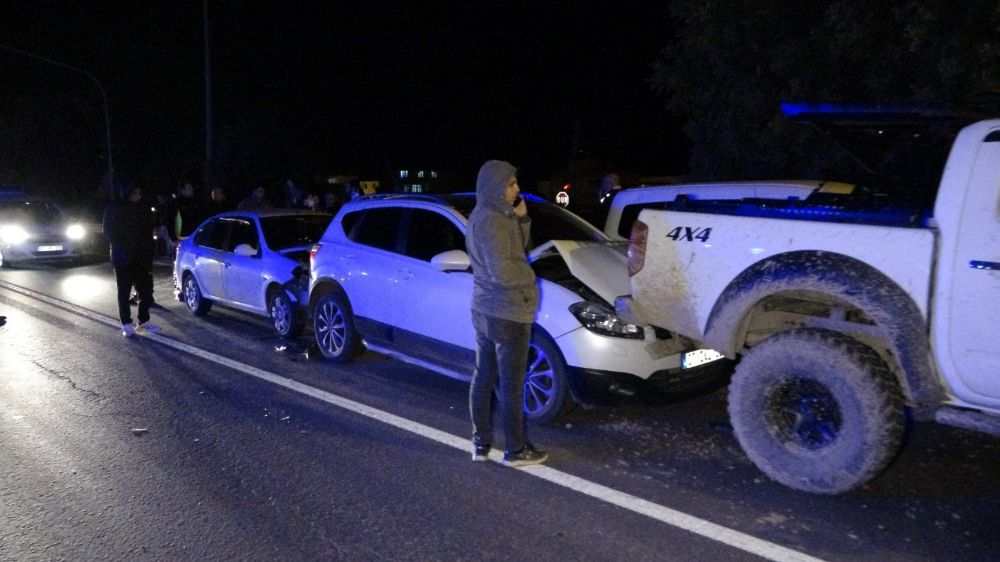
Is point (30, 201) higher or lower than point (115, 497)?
higher

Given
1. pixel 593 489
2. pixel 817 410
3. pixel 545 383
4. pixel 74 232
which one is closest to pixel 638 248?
pixel 545 383

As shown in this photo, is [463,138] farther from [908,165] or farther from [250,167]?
[908,165]

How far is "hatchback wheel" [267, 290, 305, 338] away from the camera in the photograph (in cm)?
848

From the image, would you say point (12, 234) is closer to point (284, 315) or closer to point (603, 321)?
Answer: point (284, 315)

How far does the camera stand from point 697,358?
5.55m

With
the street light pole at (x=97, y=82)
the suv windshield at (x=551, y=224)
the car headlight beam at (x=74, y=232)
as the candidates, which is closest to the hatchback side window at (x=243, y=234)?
the suv windshield at (x=551, y=224)

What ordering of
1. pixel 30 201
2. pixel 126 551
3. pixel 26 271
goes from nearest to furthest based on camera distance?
pixel 126 551, pixel 26 271, pixel 30 201

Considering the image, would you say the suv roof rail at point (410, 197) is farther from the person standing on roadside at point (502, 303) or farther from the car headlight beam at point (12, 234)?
the car headlight beam at point (12, 234)

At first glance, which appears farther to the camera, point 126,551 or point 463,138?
point 463,138

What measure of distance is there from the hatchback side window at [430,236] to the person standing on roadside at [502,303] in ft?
5.52

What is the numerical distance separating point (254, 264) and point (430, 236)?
3.34 meters

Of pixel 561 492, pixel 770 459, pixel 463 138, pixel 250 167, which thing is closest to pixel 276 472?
pixel 561 492

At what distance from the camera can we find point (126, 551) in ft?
12.5

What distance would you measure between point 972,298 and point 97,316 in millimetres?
9882
